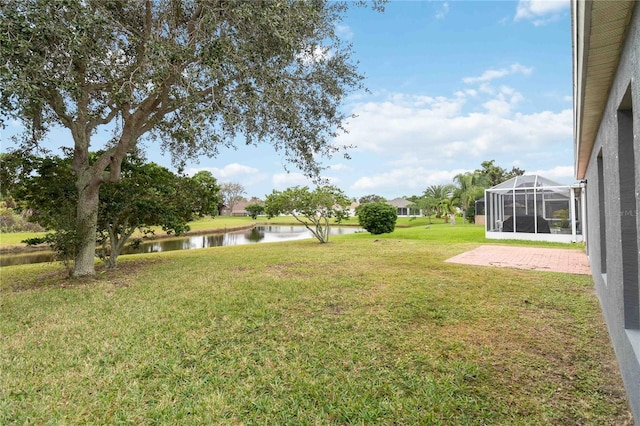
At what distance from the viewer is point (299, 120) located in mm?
7484

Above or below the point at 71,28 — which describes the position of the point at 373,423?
below

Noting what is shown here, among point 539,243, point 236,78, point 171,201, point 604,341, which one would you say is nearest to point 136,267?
point 171,201

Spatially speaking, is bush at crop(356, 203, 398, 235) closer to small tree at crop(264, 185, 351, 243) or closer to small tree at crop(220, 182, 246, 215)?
small tree at crop(264, 185, 351, 243)

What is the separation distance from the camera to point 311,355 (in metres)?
3.23

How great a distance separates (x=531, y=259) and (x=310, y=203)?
8569 mm

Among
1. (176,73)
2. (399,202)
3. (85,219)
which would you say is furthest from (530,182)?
(399,202)

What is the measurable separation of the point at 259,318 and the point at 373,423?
2465mm

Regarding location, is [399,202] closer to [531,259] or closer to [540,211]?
[540,211]

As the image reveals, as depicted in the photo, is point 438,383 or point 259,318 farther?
point 259,318

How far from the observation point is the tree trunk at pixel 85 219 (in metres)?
6.96

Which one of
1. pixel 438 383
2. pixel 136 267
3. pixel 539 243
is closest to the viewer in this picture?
pixel 438 383

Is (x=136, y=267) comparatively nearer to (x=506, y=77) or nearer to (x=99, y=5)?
(x=99, y=5)

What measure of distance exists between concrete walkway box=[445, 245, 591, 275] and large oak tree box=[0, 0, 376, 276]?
5.30 metres

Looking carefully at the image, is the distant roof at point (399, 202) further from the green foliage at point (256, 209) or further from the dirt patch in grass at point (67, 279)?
the dirt patch in grass at point (67, 279)
